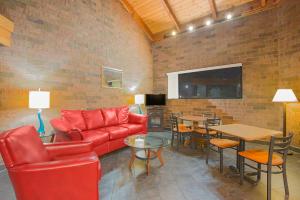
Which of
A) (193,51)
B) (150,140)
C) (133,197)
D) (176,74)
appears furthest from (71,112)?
(193,51)

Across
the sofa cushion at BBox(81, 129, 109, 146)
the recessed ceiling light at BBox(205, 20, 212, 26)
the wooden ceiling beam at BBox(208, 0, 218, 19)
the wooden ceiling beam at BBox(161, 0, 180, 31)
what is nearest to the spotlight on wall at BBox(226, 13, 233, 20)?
the wooden ceiling beam at BBox(208, 0, 218, 19)

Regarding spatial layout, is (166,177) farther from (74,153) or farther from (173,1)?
(173,1)

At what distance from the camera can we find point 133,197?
2041mm

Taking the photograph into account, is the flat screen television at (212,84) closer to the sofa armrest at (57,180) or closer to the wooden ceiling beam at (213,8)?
the wooden ceiling beam at (213,8)

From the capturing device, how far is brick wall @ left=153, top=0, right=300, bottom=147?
3.84 m

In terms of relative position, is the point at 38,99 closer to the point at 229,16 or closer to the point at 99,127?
the point at 99,127

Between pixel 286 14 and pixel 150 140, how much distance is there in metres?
4.26

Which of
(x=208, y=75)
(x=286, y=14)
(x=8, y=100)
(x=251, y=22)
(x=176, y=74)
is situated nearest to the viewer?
(x=8, y=100)

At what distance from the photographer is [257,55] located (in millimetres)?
4449

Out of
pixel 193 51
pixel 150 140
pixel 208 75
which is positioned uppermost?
pixel 193 51

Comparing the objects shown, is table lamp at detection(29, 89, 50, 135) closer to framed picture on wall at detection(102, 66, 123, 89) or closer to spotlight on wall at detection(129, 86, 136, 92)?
framed picture on wall at detection(102, 66, 123, 89)

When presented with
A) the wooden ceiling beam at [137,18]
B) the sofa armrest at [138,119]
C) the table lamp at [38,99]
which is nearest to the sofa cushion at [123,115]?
the sofa armrest at [138,119]

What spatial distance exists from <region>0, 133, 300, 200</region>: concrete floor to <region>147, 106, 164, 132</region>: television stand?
9.64ft

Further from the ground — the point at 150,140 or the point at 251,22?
the point at 251,22
